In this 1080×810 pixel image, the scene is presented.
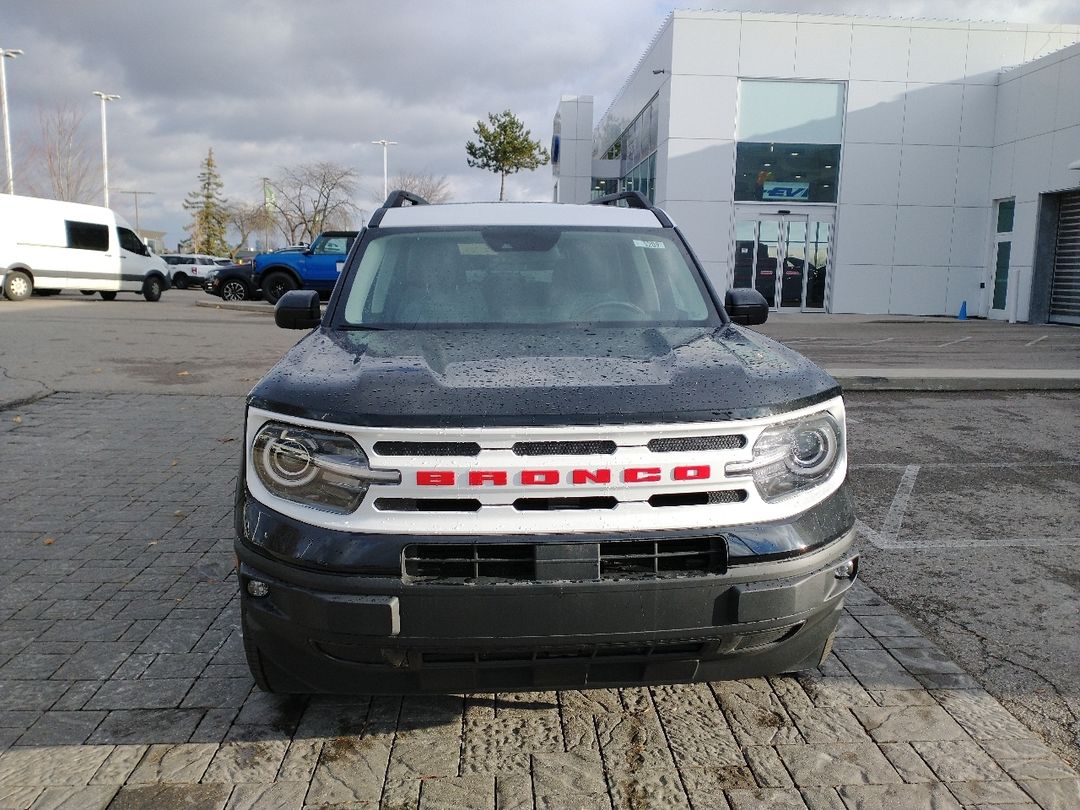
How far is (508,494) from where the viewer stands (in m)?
2.33

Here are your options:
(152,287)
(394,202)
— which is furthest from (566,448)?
(152,287)

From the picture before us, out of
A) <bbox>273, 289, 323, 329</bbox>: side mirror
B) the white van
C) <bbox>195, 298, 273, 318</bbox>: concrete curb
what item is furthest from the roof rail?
the white van

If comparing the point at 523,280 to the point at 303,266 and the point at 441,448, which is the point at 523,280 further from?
the point at 303,266

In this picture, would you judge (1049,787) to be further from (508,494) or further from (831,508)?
(508,494)

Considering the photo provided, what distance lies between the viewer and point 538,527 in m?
2.32

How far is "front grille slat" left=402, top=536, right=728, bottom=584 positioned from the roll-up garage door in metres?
24.0

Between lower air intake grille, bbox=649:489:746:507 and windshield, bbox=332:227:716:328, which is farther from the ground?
windshield, bbox=332:227:716:328

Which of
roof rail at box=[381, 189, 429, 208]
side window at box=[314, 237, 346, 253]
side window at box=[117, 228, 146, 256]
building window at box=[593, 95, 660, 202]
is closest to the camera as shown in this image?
roof rail at box=[381, 189, 429, 208]

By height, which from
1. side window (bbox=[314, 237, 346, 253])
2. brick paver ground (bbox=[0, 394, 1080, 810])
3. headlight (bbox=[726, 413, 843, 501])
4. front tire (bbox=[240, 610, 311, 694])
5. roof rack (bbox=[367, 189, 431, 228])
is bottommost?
brick paver ground (bbox=[0, 394, 1080, 810])

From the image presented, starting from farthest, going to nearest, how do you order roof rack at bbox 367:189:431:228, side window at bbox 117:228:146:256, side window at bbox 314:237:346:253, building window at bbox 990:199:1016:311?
side window at bbox 117:228:146:256
building window at bbox 990:199:1016:311
side window at bbox 314:237:346:253
roof rack at bbox 367:189:431:228

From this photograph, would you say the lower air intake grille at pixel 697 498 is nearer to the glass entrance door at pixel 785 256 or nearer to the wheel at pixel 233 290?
the glass entrance door at pixel 785 256

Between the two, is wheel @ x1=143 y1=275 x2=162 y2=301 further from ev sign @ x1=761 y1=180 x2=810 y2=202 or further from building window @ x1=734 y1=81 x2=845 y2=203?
ev sign @ x1=761 y1=180 x2=810 y2=202

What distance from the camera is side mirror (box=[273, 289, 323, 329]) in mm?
4020

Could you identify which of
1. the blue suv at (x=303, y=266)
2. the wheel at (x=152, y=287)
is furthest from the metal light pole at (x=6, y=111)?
the blue suv at (x=303, y=266)
